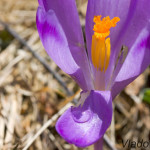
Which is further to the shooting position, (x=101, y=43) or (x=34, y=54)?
(x=34, y=54)

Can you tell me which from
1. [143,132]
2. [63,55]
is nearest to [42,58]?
[143,132]

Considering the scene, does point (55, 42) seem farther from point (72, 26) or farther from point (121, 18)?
point (121, 18)

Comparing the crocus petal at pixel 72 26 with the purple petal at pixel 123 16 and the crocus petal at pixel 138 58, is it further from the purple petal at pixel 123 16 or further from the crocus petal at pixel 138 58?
the crocus petal at pixel 138 58

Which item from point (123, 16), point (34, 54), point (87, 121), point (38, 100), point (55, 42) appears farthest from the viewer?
point (34, 54)

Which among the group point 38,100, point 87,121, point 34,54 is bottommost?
point 38,100

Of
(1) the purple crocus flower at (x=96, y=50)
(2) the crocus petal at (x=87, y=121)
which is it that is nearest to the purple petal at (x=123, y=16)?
(1) the purple crocus flower at (x=96, y=50)

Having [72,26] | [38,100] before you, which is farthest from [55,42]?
[38,100]

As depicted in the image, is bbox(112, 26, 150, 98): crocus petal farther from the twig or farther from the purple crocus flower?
the twig
